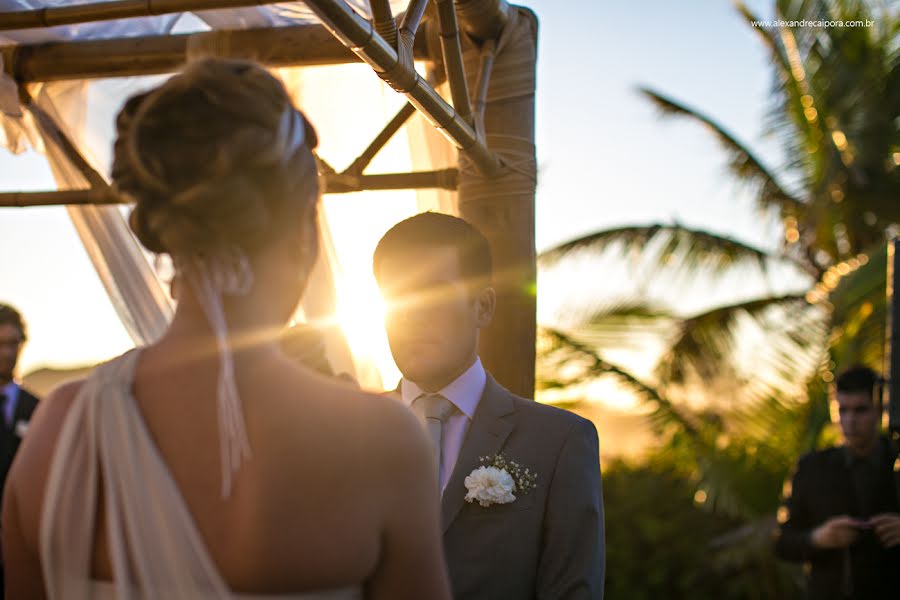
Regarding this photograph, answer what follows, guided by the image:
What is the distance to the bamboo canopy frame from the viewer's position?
3.15 metres

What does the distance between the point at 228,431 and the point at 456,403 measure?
1.49 m

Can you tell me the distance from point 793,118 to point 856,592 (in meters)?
8.42

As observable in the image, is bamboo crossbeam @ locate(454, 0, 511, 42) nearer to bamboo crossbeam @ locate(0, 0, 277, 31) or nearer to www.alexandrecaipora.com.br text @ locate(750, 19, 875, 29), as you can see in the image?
bamboo crossbeam @ locate(0, 0, 277, 31)

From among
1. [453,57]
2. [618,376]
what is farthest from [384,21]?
[618,376]

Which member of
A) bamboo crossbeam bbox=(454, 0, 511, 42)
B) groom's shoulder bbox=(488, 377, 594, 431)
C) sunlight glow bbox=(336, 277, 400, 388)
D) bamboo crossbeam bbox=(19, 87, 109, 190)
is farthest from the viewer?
sunlight glow bbox=(336, 277, 400, 388)

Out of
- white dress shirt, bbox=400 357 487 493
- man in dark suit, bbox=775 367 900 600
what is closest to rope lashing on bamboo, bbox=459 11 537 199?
white dress shirt, bbox=400 357 487 493

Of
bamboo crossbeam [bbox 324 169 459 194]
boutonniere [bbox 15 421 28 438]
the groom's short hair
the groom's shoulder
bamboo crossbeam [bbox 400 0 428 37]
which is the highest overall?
bamboo crossbeam [bbox 400 0 428 37]

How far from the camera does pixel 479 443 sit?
109 inches

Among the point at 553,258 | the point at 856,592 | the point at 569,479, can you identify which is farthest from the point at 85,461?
the point at 553,258

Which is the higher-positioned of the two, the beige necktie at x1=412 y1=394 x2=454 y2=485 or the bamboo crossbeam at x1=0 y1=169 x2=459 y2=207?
the bamboo crossbeam at x1=0 y1=169 x2=459 y2=207

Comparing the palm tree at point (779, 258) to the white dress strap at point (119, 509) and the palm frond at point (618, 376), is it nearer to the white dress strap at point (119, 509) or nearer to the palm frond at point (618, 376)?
the palm frond at point (618, 376)

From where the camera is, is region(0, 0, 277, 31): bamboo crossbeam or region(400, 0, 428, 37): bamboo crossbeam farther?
region(0, 0, 277, 31): bamboo crossbeam

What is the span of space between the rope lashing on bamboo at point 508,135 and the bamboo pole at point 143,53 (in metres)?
0.62

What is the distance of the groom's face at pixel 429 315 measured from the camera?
2.70m
